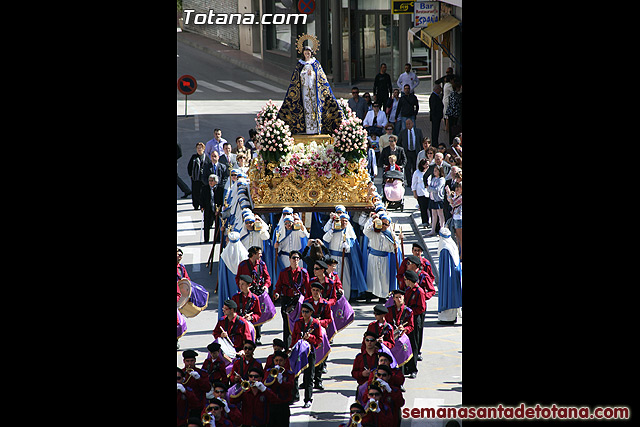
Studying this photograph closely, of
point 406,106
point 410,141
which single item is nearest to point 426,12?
point 406,106

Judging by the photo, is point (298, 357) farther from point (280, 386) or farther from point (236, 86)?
point (236, 86)

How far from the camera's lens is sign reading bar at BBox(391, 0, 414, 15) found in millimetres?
30294

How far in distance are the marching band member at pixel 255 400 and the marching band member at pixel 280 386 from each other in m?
0.09

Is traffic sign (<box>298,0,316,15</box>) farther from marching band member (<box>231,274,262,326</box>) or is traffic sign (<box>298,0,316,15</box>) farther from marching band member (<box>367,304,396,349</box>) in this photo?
marching band member (<box>367,304,396,349</box>)

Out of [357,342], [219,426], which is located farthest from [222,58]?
[219,426]

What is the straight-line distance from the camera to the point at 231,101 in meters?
35.8

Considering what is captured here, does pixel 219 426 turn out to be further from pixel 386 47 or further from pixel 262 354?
pixel 386 47

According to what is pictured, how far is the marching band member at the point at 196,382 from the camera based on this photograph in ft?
35.4

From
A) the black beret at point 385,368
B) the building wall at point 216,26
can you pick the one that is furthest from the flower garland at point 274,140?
the building wall at point 216,26

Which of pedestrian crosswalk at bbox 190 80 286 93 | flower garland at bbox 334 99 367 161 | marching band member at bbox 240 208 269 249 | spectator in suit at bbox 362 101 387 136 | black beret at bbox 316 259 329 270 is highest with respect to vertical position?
pedestrian crosswalk at bbox 190 80 286 93

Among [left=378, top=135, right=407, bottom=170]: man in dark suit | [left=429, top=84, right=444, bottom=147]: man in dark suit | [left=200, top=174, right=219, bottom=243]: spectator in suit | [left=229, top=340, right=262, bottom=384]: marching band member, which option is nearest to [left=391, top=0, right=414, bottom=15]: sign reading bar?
[left=429, top=84, right=444, bottom=147]: man in dark suit

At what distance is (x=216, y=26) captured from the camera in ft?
160

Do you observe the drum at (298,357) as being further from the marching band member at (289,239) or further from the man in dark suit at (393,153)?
the man in dark suit at (393,153)

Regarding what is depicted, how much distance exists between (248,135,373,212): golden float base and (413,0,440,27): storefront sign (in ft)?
45.2
